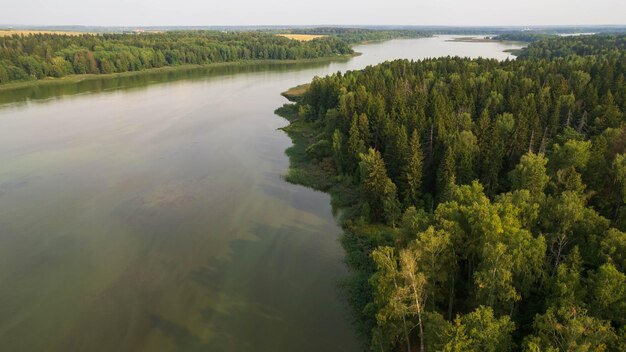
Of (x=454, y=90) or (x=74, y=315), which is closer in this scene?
(x=74, y=315)

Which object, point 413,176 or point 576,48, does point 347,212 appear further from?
point 576,48

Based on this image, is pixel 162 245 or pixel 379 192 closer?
pixel 162 245

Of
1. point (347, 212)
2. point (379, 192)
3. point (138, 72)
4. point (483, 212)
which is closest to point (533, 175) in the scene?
point (483, 212)

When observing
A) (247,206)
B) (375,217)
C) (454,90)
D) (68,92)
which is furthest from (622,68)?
(68,92)

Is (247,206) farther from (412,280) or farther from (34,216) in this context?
(412,280)

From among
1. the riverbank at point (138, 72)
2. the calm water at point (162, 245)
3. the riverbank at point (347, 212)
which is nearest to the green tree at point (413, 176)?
the riverbank at point (347, 212)

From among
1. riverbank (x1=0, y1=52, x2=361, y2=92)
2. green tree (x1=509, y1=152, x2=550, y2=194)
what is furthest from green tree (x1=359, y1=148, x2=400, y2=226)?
riverbank (x1=0, y1=52, x2=361, y2=92)
